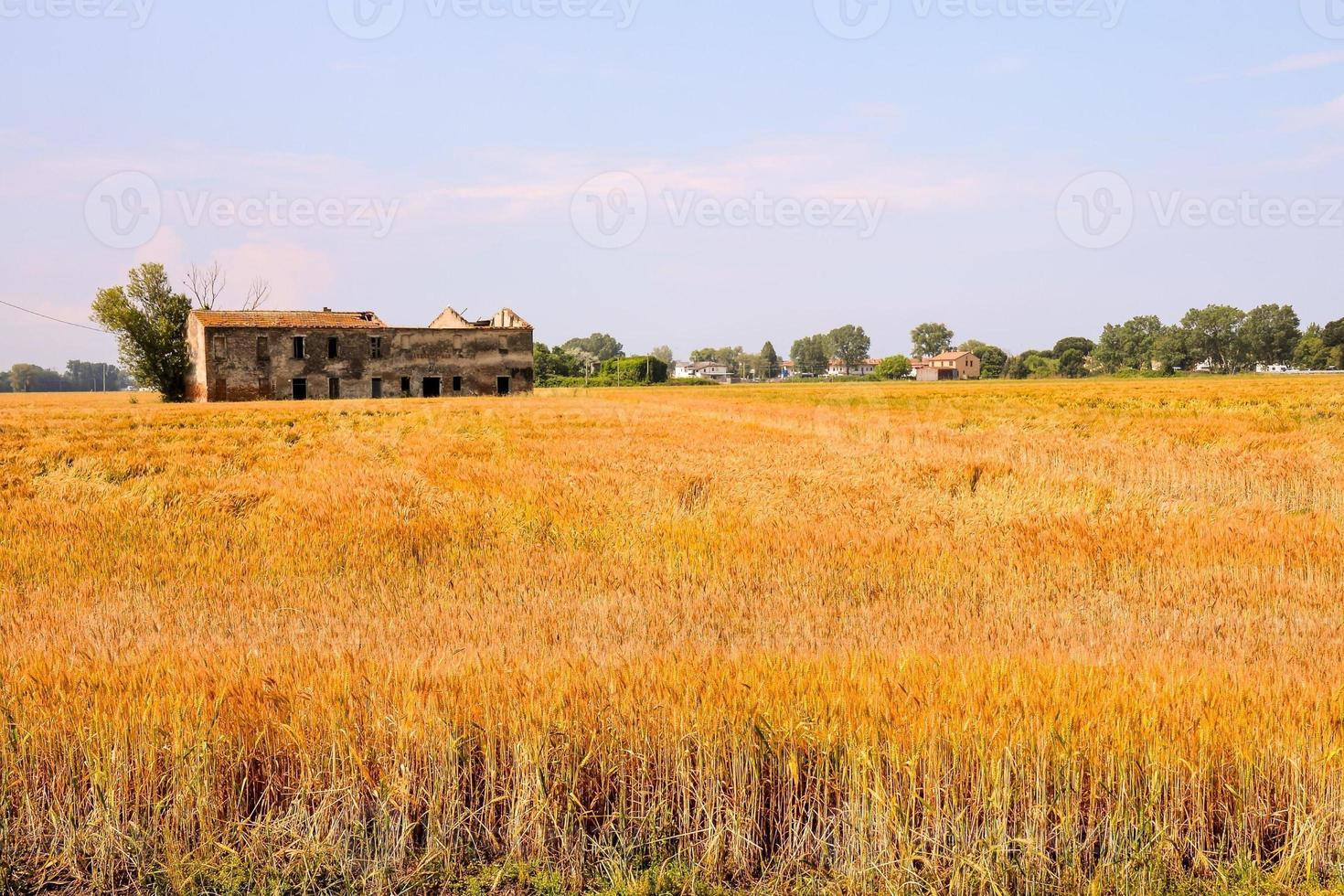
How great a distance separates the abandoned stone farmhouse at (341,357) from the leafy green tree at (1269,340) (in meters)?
157

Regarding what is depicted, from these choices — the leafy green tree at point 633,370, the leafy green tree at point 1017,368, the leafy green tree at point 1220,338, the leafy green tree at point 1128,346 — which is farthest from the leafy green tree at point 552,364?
the leafy green tree at point 1220,338

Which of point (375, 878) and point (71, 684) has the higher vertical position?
point (71, 684)

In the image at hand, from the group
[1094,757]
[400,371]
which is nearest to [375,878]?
[1094,757]

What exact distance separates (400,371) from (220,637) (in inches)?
2613

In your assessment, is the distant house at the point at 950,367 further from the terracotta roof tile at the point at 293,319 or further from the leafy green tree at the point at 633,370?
the terracotta roof tile at the point at 293,319

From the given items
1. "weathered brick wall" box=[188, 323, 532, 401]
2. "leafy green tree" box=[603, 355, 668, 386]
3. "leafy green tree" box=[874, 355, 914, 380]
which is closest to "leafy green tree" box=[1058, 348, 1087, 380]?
"leafy green tree" box=[874, 355, 914, 380]

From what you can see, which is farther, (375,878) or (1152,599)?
(1152,599)

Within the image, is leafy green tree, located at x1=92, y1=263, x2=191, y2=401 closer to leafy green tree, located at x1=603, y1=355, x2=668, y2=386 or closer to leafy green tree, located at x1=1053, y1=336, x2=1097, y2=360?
leafy green tree, located at x1=603, y1=355, x2=668, y2=386

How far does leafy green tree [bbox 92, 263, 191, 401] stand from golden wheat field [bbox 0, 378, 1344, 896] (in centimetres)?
6594

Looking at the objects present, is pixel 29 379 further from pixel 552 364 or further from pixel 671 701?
pixel 671 701

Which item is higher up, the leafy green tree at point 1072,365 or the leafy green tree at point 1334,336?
the leafy green tree at point 1334,336

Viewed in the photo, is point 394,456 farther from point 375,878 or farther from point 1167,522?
point 375,878

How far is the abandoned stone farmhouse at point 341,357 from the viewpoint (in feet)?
212

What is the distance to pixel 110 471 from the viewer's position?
16219 millimetres
